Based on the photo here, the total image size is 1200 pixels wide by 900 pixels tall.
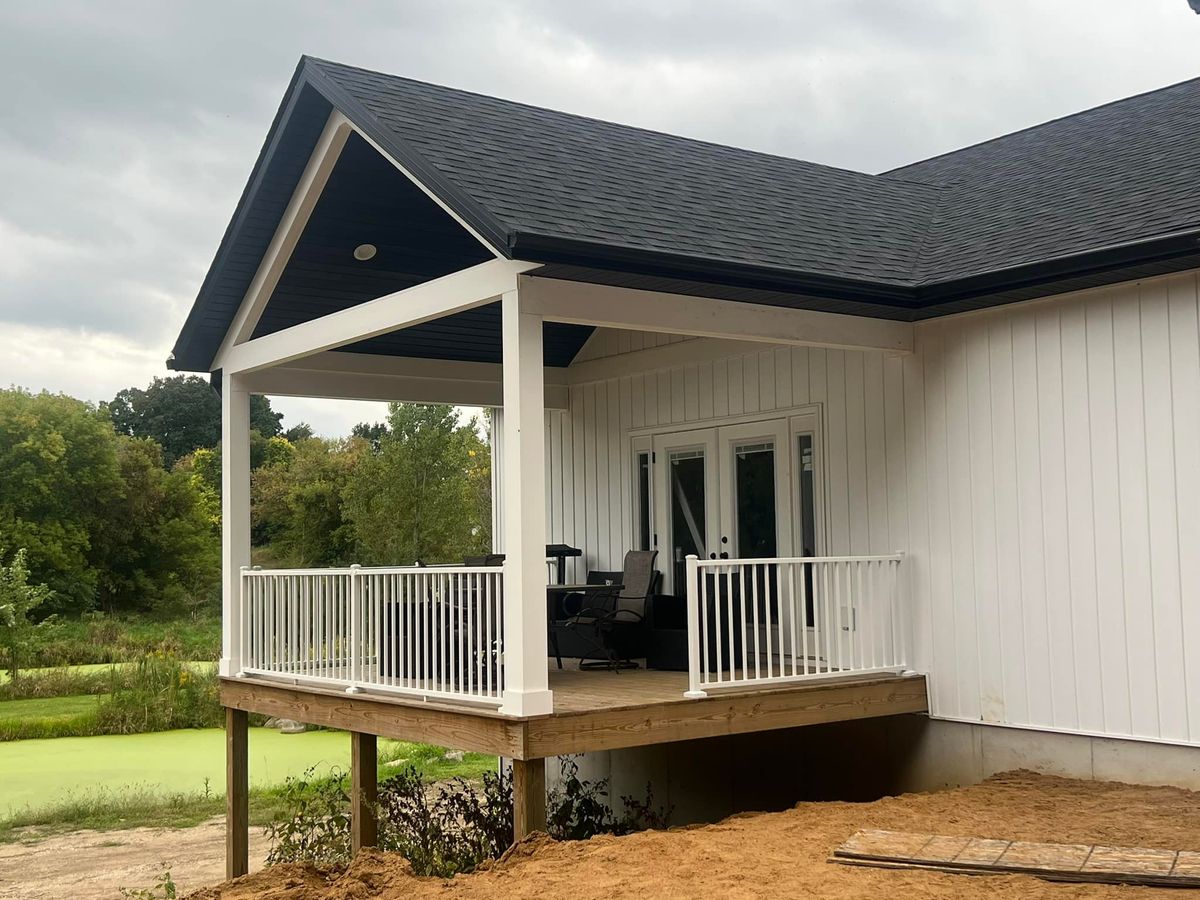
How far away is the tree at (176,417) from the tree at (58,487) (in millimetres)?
12448

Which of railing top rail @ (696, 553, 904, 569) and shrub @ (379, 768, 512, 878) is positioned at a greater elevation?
railing top rail @ (696, 553, 904, 569)

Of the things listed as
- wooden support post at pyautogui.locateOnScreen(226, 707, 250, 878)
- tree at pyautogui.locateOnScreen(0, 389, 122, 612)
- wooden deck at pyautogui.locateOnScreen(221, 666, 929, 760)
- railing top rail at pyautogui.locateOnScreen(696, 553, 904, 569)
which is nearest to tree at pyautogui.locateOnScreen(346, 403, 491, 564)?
tree at pyautogui.locateOnScreen(0, 389, 122, 612)

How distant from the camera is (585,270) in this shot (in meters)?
7.56

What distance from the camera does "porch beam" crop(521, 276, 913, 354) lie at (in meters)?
7.51

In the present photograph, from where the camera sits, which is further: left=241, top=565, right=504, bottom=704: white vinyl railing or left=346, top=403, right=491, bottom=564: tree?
left=346, top=403, right=491, bottom=564: tree

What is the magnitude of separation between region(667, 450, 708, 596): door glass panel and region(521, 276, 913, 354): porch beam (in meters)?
2.51

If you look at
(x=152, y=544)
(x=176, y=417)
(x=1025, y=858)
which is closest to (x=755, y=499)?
(x=1025, y=858)

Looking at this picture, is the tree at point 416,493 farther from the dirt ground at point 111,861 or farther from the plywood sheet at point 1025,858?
the plywood sheet at point 1025,858

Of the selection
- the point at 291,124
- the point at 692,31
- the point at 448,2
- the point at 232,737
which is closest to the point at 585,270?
the point at 291,124

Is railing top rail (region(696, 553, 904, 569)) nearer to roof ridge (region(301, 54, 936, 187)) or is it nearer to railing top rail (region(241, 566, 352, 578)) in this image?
railing top rail (region(241, 566, 352, 578))

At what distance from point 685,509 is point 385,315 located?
151 inches

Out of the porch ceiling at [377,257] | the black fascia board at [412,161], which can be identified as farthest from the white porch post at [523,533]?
the porch ceiling at [377,257]

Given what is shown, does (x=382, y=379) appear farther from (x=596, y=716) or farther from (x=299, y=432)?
(x=299, y=432)

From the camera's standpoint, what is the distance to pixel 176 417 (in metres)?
49.7
